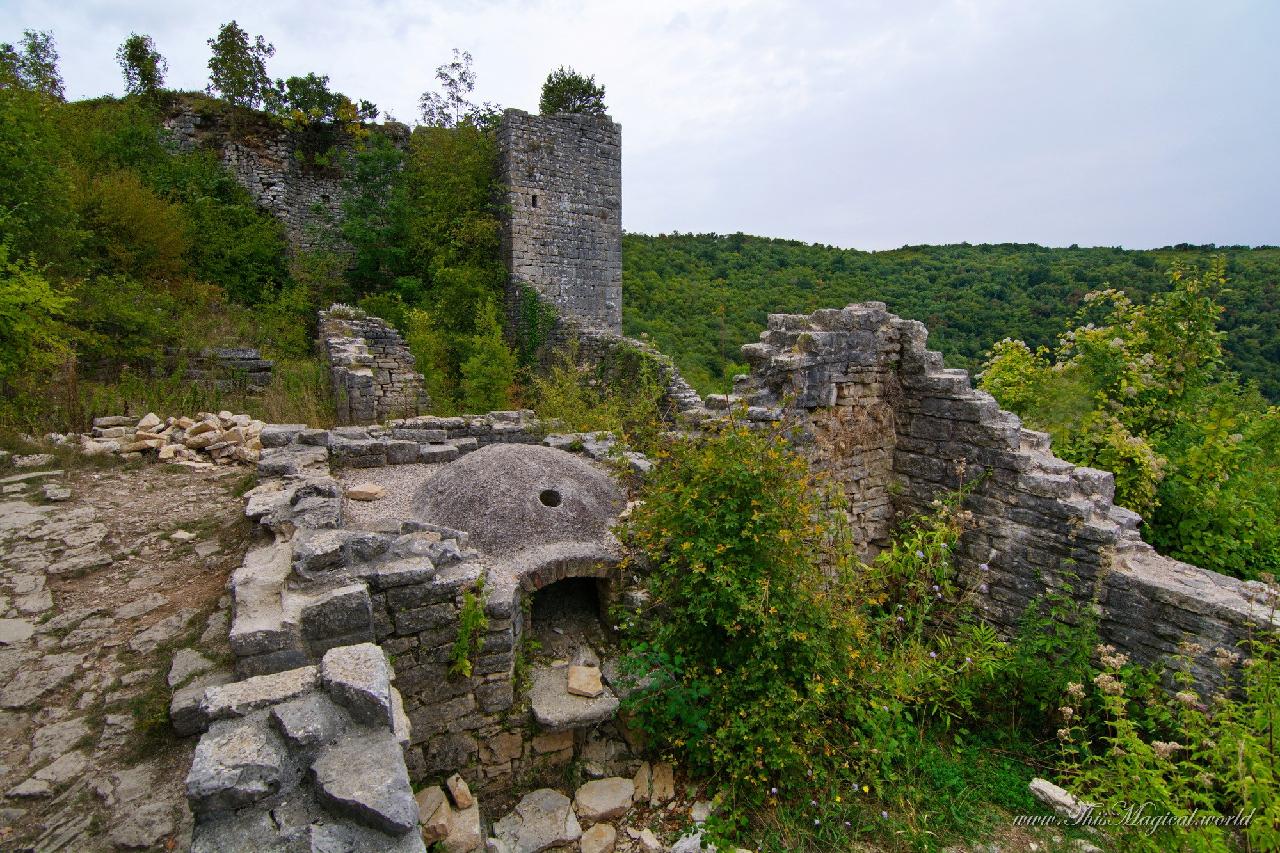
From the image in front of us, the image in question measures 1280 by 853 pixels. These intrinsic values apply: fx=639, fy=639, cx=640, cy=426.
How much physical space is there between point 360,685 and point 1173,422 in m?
8.06

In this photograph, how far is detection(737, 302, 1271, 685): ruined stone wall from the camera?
181 inches

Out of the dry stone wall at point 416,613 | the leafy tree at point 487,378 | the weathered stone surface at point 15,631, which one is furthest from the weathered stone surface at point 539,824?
the leafy tree at point 487,378

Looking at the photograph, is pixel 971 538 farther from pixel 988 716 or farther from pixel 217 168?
pixel 217 168

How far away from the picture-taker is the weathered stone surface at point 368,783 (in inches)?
88.1

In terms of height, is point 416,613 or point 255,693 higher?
point 255,693

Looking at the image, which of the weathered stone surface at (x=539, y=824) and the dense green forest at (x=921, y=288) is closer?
the weathered stone surface at (x=539, y=824)

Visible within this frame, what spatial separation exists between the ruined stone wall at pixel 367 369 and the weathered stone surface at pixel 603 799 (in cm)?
704

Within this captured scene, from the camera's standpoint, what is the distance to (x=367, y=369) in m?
10.1

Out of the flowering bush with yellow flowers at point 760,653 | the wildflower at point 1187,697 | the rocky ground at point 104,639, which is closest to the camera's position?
the rocky ground at point 104,639

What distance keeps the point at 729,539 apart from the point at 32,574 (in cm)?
514

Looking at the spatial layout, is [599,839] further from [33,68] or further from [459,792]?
[33,68]

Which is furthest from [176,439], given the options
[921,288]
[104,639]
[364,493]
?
[921,288]

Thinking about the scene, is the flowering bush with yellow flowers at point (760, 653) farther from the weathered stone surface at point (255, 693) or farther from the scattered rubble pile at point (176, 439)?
the scattered rubble pile at point (176, 439)

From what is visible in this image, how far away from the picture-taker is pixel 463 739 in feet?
12.9
